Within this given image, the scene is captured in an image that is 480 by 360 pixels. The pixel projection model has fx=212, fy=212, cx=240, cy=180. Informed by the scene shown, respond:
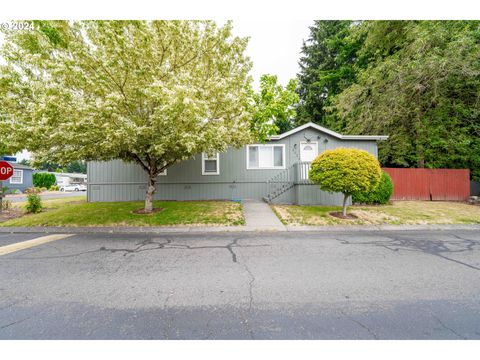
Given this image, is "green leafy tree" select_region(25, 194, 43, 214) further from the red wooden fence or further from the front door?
the red wooden fence

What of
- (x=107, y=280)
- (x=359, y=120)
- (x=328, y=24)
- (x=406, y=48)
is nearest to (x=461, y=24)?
(x=406, y=48)

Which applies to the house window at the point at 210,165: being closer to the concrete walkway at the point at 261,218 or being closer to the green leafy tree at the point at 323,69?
the concrete walkway at the point at 261,218

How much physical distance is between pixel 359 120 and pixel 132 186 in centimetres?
1634

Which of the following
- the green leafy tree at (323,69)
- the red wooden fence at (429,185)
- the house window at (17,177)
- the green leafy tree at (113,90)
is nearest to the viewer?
the green leafy tree at (113,90)

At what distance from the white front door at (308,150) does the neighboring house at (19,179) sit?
33531 mm

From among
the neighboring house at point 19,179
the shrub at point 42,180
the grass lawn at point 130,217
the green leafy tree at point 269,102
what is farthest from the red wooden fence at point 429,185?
the shrub at point 42,180

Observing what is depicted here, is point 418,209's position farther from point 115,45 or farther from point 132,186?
point 132,186

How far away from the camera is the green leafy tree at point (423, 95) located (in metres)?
11.9

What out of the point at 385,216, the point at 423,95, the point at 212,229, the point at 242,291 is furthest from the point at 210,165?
the point at 423,95

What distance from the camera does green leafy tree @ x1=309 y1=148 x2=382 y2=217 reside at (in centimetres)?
823

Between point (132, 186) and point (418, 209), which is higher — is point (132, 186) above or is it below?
above

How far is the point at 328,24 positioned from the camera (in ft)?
82.3

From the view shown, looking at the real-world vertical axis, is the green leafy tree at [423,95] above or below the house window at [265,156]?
above

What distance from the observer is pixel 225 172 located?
1304cm
